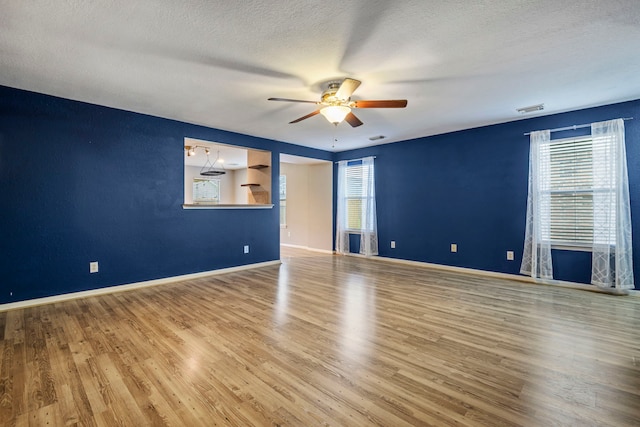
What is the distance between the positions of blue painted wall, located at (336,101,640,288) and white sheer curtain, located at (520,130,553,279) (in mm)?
146

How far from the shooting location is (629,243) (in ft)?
11.8

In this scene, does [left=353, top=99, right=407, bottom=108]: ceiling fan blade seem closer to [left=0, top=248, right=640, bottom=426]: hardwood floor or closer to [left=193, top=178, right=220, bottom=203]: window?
[left=0, top=248, right=640, bottom=426]: hardwood floor

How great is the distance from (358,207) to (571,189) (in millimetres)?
3631

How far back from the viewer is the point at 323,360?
2.11 meters

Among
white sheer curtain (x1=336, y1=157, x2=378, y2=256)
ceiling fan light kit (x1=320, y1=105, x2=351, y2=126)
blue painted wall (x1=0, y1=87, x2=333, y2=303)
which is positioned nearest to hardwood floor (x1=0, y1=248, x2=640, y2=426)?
blue painted wall (x1=0, y1=87, x2=333, y2=303)

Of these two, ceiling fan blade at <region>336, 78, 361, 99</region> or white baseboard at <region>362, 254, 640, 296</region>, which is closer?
ceiling fan blade at <region>336, 78, 361, 99</region>

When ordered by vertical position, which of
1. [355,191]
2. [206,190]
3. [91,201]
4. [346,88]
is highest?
[346,88]

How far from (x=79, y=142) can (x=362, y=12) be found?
362 cm

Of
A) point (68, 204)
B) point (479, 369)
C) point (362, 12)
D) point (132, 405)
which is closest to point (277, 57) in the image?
point (362, 12)

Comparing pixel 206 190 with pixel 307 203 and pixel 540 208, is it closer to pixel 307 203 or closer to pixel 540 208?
→ pixel 307 203

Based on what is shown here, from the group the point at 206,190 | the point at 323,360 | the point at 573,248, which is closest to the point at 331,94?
the point at 323,360

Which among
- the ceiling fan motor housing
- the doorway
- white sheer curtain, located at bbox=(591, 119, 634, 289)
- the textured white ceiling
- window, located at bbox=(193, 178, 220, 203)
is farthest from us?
window, located at bbox=(193, 178, 220, 203)

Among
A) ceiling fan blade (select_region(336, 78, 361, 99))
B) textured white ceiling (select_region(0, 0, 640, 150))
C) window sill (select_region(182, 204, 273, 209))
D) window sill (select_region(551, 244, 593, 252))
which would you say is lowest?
window sill (select_region(551, 244, 593, 252))

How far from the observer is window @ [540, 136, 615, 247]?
3.88 meters
